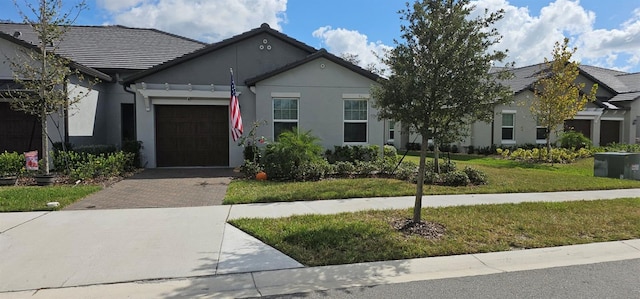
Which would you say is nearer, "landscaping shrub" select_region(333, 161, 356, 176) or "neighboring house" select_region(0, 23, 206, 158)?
"landscaping shrub" select_region(333, 161, 356, 176)

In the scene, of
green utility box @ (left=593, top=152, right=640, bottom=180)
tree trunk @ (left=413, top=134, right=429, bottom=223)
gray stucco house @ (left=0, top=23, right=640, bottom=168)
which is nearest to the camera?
tree trunk @ (left=413, top=134, right=429, bottom=223)

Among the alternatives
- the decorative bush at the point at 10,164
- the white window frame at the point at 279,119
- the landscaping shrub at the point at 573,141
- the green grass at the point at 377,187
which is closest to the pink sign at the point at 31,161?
the decorative bush at the point at 10,164

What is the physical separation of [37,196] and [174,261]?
585cm

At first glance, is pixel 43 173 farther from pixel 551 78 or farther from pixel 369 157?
pixel 551 78

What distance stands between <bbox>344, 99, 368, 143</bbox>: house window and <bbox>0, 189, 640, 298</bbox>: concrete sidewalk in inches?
327

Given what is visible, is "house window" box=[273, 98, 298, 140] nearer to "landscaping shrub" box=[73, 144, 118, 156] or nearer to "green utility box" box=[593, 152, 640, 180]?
"landscaping shrub" box=[73, 144, 118, 156]

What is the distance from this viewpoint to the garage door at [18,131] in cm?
1300

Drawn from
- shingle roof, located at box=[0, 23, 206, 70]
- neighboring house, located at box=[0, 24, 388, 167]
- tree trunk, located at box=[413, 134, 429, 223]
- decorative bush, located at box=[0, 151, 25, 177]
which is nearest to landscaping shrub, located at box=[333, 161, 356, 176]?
neighboring house, located at box=[0, 24, 388, 167]

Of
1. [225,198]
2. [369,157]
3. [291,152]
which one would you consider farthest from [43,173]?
[369,157]

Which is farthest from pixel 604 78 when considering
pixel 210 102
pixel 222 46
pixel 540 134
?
pixel 210 102

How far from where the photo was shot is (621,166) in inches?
520

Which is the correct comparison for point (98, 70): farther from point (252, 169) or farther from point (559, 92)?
point (559, 92)

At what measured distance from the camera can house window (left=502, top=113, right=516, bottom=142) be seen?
22719 millimetres

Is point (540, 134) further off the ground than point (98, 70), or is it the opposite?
point (98, 70)
